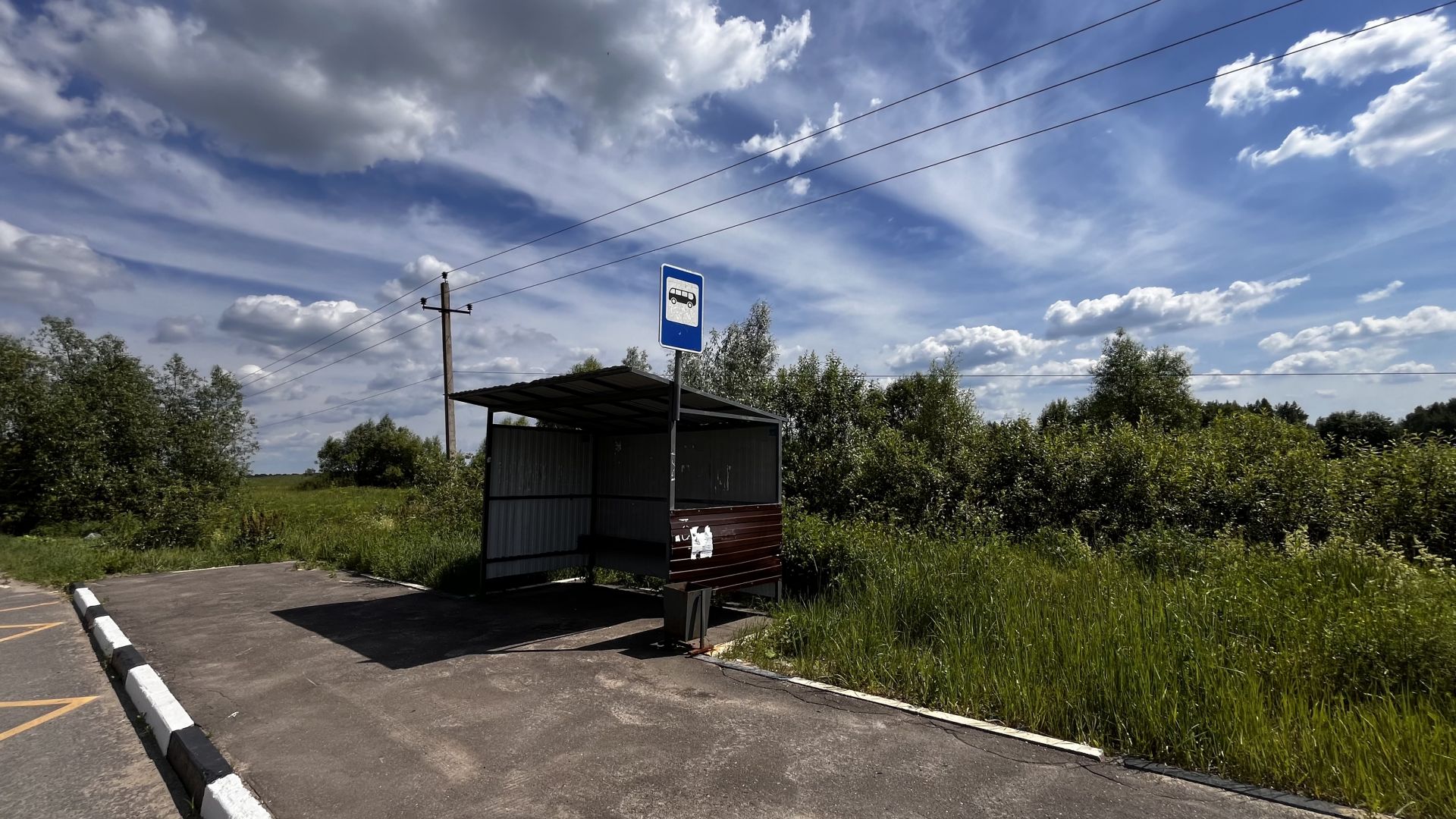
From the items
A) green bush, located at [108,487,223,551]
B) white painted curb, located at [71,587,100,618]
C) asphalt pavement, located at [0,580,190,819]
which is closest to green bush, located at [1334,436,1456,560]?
asphalt pavement, located at [0,580,190,819]

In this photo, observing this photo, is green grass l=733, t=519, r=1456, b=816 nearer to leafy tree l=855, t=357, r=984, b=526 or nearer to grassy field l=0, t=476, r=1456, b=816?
grassy field l=0, t=476, r=1456, b=816

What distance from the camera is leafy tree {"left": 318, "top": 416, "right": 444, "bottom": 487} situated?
52.7m

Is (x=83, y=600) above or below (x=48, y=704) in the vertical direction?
above

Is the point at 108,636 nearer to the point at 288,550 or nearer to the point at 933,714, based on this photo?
the point at 933,714

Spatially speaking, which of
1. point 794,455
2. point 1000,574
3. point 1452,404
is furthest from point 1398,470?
point 1452,404

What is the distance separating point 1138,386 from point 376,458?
177ft

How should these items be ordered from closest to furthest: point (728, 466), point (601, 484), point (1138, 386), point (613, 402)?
point (613, 402), point (728, 466), point (601, 484), point (1138, 386)

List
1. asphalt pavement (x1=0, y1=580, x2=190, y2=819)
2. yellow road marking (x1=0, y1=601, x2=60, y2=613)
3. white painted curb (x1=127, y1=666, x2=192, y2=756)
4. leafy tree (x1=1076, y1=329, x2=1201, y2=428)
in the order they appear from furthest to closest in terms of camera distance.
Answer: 1. leafy tree (x1=1076, y1=329, x2=1201, y2=428)
2. yellow road marking (x1=0, y1=601, x2=60, y2=613)
3. white painted curb (x1=127, y1=666, x2=192, y2=756)
4. asphalt pavement (x1=0, y1=580, x2=190, y2=819)

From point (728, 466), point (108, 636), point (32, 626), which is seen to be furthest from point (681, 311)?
point (32, 626)

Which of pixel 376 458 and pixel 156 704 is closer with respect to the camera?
pixel 156 704

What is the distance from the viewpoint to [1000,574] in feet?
21.5

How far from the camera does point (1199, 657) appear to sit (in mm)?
4344

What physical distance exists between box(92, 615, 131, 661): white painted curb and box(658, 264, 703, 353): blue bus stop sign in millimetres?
6210

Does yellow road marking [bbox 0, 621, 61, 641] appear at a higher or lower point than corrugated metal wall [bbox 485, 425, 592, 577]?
lower
